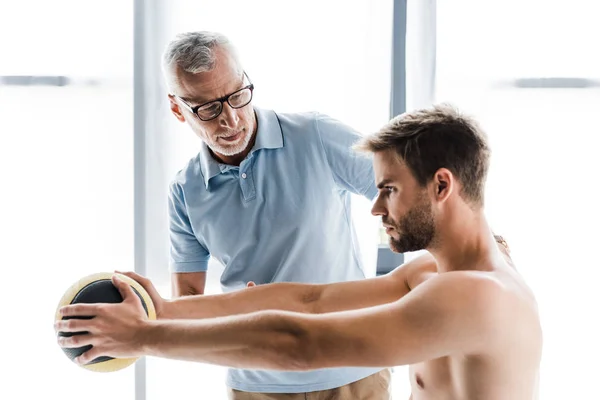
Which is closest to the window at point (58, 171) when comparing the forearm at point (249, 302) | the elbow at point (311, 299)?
the forearm at point (249, 302)

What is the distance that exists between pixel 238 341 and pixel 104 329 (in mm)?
308

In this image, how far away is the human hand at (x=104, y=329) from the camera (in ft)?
4.30

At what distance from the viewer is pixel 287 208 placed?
1.81 metres

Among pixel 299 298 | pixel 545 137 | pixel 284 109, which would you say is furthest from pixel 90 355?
pixel 545 137

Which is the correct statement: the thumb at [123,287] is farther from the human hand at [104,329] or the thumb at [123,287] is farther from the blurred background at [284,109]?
the blurred background at [284,109]

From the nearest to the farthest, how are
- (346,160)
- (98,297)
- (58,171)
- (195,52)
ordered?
(98,297) < (195,52) < (346,160) < (58,171)

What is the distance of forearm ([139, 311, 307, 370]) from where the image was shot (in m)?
1.17

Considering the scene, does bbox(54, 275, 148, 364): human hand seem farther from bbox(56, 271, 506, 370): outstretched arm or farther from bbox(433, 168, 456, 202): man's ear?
bbox(433, 168, 456, 202): man's ear

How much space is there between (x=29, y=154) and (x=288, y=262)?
4.70 feet

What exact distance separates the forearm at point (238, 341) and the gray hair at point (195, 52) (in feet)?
2.36

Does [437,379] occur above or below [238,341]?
below

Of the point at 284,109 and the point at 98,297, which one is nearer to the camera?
the point at 98,297

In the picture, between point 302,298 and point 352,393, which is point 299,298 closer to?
point 302,298

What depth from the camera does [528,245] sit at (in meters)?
2.54
